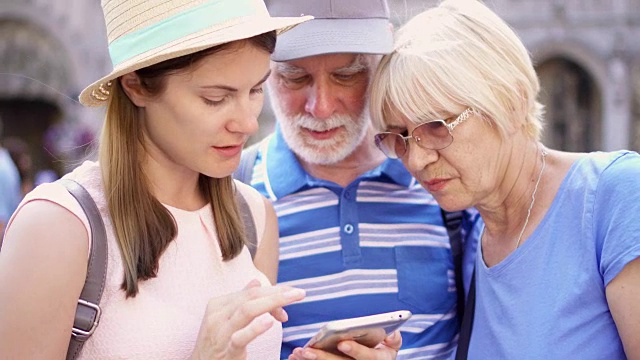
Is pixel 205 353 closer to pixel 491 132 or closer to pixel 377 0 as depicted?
pixel 491 132

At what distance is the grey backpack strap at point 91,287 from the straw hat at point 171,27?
0.34 metres

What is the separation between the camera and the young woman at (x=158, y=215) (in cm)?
176

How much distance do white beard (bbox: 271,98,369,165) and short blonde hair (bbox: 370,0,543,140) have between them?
0.32m

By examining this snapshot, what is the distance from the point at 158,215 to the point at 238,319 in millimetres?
423

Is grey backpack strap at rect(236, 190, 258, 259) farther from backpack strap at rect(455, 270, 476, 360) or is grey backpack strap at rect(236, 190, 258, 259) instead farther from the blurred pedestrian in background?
the blurred pedestrian in background

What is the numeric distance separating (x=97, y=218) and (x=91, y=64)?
14225mm

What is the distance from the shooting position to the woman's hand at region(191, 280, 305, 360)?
1708 mm

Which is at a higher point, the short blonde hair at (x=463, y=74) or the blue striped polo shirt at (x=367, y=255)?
the short blonde hair at (x=463, y=74)

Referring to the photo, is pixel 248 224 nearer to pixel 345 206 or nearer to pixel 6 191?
pixel 345 206

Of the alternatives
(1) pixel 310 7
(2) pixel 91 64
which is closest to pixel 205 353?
(1) pixel 310 7

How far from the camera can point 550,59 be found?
1494cm

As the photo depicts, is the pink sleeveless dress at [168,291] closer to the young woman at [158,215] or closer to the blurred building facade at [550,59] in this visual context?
the young woman at [158,215]

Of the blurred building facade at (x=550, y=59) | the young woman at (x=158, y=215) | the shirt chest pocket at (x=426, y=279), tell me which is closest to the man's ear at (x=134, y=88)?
the young woman at (x=158, y=215)

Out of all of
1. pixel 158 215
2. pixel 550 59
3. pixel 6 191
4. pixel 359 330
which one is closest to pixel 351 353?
pixel 359 330
